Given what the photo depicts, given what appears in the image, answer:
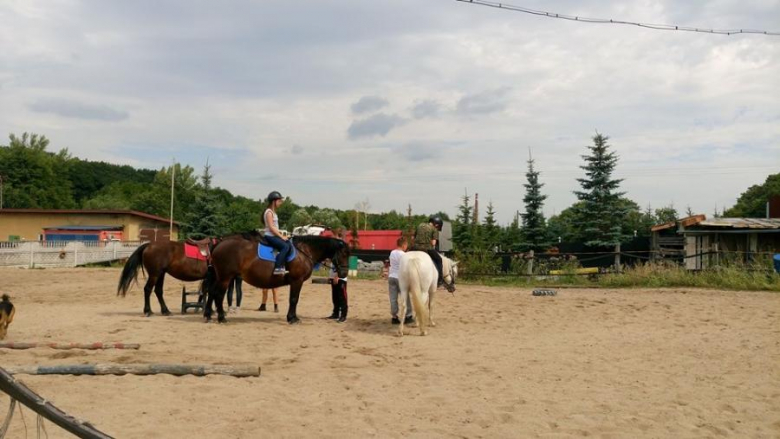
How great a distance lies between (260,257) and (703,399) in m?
7.24

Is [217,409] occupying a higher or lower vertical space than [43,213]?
lower

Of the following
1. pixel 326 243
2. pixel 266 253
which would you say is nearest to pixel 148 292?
pixel 266 253

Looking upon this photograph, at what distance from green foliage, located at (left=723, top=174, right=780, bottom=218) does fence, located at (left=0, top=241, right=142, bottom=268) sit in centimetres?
4689

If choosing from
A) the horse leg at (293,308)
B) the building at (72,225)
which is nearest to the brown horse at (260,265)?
the horse leg at (293,308)

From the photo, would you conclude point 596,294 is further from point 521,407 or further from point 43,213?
point 43,213

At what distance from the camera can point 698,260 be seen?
22.3m

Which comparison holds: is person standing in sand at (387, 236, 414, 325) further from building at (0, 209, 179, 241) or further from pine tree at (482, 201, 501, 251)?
building at (0, 209, 179, 241)

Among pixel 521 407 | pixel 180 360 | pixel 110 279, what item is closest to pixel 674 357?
pixel 521 407

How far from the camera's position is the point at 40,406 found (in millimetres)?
2416

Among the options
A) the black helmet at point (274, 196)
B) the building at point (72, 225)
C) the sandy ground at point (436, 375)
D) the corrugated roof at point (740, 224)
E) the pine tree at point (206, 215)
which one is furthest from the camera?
the building at point (72, 225)

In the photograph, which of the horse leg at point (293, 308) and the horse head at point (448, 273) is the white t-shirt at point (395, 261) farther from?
the horse leg at point (293, 308)

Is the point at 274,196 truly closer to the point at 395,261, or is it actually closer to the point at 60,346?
the point at 395,261

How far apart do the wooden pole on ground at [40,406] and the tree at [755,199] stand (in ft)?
182

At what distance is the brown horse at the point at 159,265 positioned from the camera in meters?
11.7
